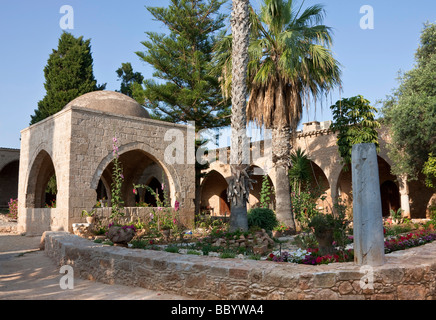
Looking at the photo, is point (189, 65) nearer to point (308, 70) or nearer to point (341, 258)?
point (308, 70)

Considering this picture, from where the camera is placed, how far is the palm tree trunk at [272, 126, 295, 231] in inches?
432

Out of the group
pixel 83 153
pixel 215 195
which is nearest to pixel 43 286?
pixel 83 153

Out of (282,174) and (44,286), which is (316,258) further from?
(282,174)

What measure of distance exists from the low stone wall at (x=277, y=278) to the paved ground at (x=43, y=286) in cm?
21

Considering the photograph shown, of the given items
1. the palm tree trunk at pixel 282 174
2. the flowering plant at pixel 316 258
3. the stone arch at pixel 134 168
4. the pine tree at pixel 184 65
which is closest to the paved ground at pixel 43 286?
the flowering plant at pixel 316 258

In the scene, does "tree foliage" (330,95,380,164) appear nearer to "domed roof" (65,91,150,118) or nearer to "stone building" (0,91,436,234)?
"stone building" (0,91,436,234)

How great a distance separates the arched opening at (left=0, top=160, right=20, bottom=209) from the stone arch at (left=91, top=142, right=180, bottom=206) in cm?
665

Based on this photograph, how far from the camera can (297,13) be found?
11.3m

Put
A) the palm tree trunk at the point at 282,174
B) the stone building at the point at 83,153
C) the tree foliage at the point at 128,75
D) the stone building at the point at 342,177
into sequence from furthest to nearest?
the tree foliage at the point at 128,75
the stone building at the point at 342,177
the palm tree trunk at the point at 282,174
the stone building at the point at 83,153

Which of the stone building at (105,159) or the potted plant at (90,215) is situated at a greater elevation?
the stone building at (105,159)

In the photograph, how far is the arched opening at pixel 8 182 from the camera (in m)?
19.2

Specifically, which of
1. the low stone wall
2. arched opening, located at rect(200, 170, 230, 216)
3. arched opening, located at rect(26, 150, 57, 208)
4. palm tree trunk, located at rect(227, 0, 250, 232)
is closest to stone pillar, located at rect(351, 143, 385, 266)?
the low stone wall

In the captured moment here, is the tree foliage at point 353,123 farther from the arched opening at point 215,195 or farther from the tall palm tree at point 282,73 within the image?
the arched opening at point 215,195

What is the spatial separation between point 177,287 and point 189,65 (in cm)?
1418
